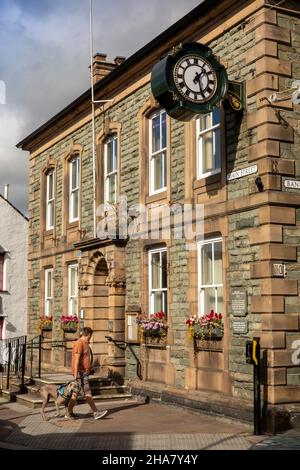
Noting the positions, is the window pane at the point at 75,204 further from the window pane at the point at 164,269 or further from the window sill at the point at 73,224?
the window pane at the point at 164,269

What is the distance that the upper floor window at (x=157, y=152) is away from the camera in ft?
53.1

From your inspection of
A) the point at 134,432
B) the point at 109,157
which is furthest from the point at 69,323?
the point at 134,432

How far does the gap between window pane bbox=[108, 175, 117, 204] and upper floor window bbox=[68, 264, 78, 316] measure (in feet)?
9.66

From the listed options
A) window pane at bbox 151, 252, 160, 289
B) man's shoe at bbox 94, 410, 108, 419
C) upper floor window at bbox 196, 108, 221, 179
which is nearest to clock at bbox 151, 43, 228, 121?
upper floor window at bbox 196, 108, 221, 179

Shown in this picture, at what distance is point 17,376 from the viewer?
18.8 meters

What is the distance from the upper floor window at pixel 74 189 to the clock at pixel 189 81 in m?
8.52

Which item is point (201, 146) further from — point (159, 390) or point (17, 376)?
point (17, 376)

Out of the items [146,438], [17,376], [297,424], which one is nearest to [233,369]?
[297,424]

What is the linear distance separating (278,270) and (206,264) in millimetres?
2486

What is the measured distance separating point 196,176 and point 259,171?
242 centimetres

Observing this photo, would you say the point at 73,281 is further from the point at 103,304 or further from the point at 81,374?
the point at 81,374

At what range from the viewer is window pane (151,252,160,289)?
16125 mm

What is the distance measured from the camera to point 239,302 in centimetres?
1277

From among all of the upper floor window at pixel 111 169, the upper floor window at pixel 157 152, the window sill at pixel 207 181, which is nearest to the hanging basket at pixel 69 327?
the upper floor window at pixel 111 169
